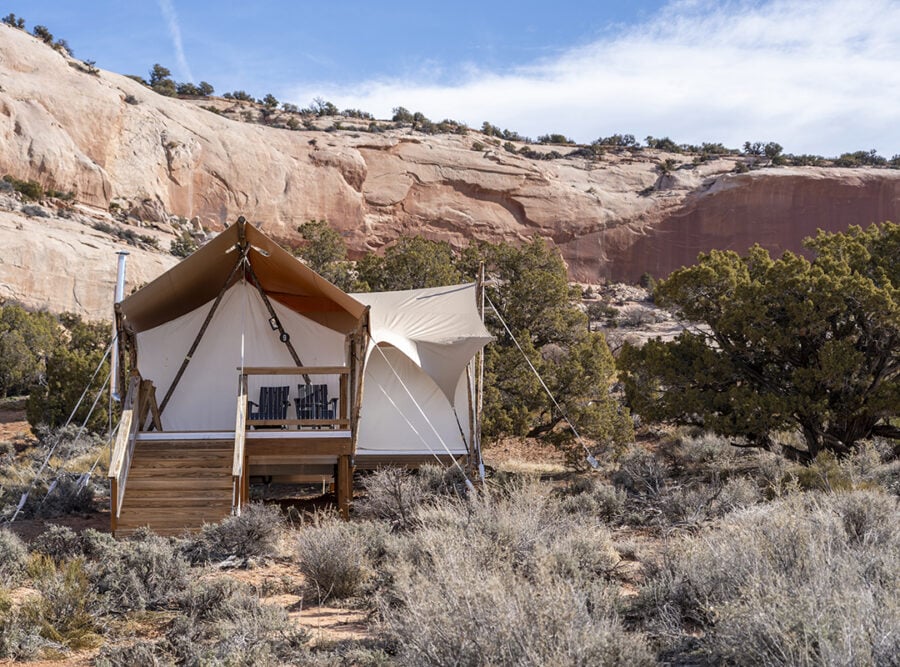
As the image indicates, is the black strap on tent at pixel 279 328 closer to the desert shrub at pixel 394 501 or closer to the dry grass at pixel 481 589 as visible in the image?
the desert shrub at pixel 394 501

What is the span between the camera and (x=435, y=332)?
39.9ft

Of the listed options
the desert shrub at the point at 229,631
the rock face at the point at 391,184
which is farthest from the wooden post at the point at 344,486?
the rock face at the point at 391,184

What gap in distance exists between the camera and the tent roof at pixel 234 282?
33.4ft

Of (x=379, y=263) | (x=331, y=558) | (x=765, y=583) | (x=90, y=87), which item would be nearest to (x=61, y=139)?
(x=90, y=87)

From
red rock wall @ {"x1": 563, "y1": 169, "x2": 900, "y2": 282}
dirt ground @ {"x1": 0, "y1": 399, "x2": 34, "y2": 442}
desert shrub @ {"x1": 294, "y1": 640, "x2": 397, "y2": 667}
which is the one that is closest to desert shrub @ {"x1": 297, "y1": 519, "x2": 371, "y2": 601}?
desert shrub @ {"x1": 294, "y1": 640, "x2": 397, "y2": 667}

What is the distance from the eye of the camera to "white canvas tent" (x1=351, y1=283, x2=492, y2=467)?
38.9ft

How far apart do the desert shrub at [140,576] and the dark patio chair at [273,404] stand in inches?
203

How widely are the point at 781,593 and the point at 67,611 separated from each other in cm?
444

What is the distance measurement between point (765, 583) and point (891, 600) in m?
0.75

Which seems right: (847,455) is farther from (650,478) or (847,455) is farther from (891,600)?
(891,600)

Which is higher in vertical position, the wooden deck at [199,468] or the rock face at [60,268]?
the rock face at [60,268]

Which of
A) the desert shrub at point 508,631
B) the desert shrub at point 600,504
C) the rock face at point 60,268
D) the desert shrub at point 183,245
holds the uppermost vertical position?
the desert shrub at point 183,245

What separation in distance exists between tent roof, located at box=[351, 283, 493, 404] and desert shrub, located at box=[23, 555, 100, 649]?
5.93 m

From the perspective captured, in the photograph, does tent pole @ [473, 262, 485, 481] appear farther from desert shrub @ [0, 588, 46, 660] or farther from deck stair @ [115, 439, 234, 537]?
desert shrub @ [0, 588, 46, 660]
